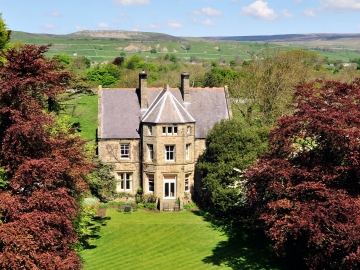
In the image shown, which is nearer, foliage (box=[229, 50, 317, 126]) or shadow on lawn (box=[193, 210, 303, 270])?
shadow on lawn (box=[193, 210, 303, 270])

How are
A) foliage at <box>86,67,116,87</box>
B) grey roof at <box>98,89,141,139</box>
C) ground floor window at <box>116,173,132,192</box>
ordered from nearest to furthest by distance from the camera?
1. grey roof at <box>98,89,141,139</box>
2. ground floor window at <box>116,173,132,192</box>
3. foliage at <box>86,67,116,87</box>

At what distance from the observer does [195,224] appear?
3419 centimetres

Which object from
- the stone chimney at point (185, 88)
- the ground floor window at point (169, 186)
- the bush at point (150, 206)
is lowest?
the bush at point (150, 206)

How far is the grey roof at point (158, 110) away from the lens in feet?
130

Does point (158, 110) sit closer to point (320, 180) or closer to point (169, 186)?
point (169, 186)

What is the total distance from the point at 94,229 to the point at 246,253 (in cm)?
1159

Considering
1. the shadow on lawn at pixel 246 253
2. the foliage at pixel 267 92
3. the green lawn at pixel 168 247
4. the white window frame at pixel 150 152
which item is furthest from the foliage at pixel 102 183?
the foliage at pixel 267 92

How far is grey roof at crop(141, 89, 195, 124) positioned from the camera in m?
39.1

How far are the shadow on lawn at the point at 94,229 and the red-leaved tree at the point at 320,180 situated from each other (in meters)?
12.3

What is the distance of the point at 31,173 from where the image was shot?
61.6 feet

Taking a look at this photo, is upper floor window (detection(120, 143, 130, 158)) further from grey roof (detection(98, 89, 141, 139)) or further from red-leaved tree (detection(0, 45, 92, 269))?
red-leaved tree (detection(0, 45, 92, 269))

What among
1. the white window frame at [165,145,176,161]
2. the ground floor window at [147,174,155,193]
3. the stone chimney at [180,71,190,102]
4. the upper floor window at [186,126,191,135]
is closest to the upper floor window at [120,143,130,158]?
the ground floor window at [147,174,155,193]

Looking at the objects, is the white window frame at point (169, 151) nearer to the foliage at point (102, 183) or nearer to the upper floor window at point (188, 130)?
the upper floor window at point (188, 130)

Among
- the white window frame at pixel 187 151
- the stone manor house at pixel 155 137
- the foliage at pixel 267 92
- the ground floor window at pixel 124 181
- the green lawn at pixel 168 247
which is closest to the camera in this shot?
the green lawn at pixel 168 247
